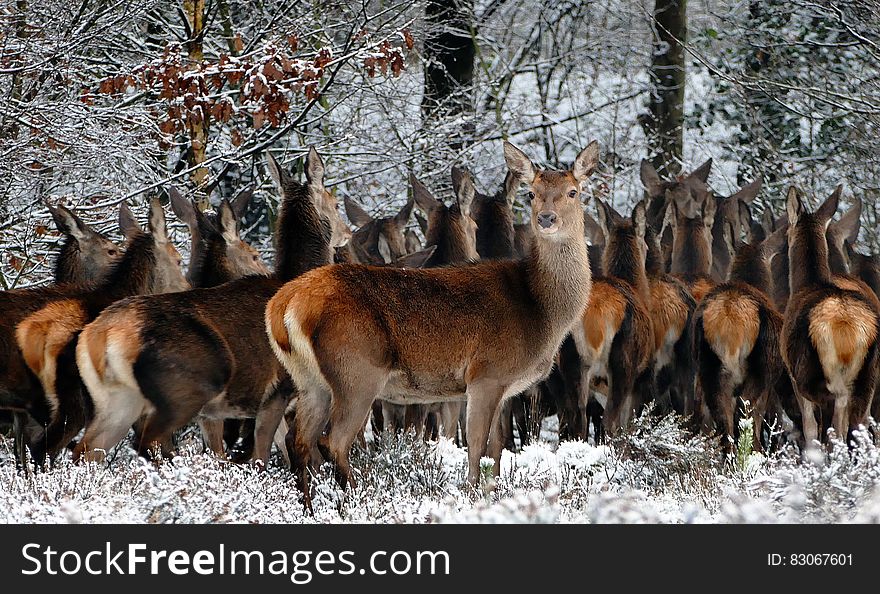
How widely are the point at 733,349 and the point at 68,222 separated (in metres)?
5.16

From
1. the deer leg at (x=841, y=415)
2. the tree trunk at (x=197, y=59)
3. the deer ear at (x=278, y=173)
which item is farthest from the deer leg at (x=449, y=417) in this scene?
the tree trunk at (x=197, y=59)

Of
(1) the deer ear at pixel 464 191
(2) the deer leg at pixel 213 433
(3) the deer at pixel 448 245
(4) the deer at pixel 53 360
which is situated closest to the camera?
(4) the deer at pixel 53 360

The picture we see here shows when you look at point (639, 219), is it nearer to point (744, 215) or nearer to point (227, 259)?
point (744, 215)

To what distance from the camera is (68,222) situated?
32.2ft

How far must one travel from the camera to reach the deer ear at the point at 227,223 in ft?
31.0

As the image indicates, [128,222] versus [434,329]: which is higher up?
[128,222]

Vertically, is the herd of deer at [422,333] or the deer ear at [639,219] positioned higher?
the deer ear at [639,219]

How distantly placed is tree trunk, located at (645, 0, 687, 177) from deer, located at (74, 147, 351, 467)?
1213cm

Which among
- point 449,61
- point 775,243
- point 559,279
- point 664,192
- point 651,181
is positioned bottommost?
point 559,279

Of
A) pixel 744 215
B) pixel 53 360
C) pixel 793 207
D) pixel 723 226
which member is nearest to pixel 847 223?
pixel 723 226

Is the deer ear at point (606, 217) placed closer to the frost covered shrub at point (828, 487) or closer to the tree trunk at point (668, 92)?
the frost covered shrub at point (828, 487)

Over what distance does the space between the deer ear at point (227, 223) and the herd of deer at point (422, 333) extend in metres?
0.01

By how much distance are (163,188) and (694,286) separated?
539 cm

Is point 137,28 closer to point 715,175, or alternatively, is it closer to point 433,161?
point 433,161
